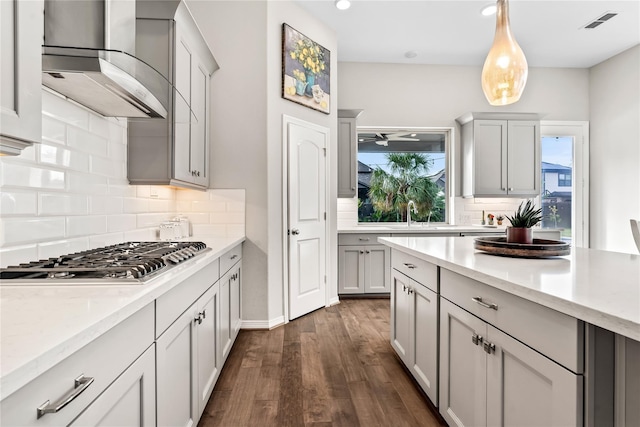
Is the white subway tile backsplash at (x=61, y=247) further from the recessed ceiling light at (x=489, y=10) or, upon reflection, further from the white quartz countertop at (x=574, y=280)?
the recessed ceiling light at (x=489, y=10)

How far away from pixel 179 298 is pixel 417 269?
1339 millimetres

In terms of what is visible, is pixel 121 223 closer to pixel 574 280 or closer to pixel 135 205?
pixel 135 205

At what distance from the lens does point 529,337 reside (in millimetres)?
1109

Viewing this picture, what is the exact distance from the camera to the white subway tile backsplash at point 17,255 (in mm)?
1287

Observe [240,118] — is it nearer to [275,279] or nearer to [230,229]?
[230,229]

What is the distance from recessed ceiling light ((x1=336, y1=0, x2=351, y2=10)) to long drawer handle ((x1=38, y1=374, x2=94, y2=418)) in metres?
3.83

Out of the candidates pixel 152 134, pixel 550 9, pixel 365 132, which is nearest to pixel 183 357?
pixel 152 134

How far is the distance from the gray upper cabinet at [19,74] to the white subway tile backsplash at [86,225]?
900 millimetres

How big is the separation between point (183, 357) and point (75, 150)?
1131 mm

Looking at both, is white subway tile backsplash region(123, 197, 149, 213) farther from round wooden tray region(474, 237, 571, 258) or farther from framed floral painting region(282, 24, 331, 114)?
round wooden tray region(474, 237, 571, 258)

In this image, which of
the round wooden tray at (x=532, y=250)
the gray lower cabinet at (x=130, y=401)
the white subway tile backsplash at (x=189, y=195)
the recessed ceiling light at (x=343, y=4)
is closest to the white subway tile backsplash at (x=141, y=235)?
the white subway tile backsplash at (x=189, y=195)

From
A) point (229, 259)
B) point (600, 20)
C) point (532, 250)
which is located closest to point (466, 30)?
point (600, 20)

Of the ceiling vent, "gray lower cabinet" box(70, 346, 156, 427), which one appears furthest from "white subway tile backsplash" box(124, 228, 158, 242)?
the ceiling vent

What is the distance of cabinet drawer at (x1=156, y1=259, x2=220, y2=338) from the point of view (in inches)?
47.6
